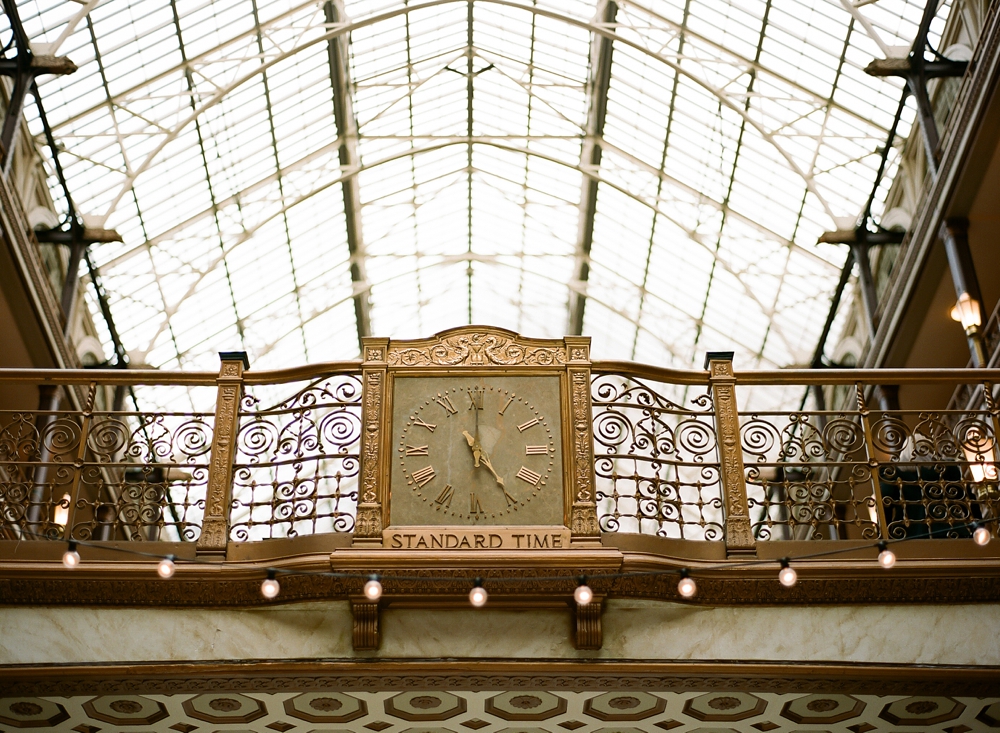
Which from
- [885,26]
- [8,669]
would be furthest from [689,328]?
→ [8,669]

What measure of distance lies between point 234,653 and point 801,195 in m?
16.4

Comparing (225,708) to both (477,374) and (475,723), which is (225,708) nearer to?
(475,723)

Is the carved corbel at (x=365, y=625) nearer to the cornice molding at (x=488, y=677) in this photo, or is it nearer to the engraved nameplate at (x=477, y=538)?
the cornice molding at (x=488, y=677)

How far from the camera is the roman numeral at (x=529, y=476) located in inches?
341

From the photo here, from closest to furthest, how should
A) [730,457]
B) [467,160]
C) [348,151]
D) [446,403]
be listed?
[730,457]
[446,403]
[348,151]
[467,160]

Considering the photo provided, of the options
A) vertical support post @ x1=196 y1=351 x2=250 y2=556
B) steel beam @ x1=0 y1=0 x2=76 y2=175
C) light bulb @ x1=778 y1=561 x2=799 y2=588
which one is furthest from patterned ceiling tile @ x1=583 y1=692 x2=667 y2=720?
steel beam @ x1=0 y1=0 x2=76 y2=175

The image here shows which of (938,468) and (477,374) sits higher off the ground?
(477,374)

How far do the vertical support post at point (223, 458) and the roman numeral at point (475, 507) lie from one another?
1.86m

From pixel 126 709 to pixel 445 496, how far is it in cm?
310

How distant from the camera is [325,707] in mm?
9047

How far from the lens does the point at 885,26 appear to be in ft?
58.2

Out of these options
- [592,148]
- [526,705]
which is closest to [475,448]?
[526,705]

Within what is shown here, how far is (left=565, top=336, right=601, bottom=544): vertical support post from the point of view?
8422 mm

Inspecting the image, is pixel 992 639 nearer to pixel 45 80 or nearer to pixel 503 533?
pixel 503 533
